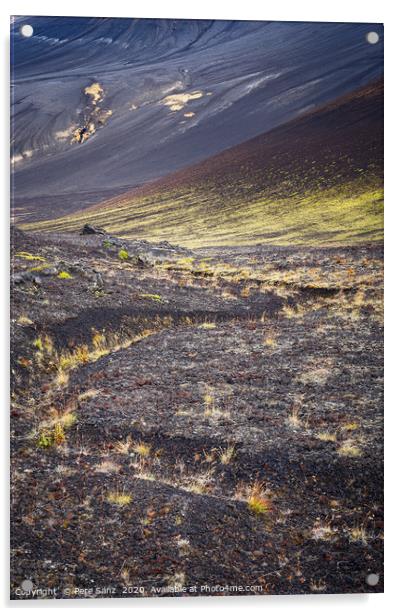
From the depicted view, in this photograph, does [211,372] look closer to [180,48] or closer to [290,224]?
[290,224]

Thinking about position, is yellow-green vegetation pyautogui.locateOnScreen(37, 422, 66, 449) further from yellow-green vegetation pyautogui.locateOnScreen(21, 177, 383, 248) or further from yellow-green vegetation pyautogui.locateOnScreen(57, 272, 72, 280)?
yellow-green vegetation pyautogui.locateOnScreen(57, 272, 72, 280)

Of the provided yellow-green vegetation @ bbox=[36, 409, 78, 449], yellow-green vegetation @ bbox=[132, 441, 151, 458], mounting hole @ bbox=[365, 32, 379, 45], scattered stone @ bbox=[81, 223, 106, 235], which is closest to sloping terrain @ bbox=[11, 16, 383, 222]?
mounting hole @ bbox=[365, 32, 379, 45]

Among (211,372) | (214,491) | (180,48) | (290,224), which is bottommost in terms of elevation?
(214,491)

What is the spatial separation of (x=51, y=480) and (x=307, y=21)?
6.11 m

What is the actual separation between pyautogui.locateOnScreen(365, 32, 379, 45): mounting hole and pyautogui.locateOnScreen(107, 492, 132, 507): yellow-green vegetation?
20.2 feet

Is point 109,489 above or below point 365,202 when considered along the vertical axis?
below

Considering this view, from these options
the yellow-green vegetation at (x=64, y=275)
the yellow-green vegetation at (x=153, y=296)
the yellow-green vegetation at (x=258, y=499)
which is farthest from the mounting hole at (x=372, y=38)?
the yellow-green vegetation at (x=258, y=499)

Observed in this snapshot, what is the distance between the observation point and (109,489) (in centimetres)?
581

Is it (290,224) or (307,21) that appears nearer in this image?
(307,21)

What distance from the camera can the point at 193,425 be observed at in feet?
21.2

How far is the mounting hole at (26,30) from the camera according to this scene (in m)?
6.69

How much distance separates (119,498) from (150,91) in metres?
5.01

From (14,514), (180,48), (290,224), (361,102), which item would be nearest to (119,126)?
(180,48)
